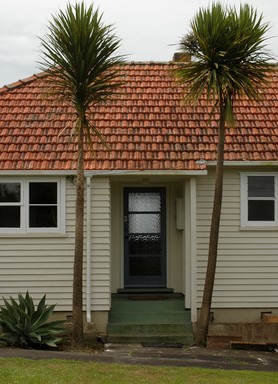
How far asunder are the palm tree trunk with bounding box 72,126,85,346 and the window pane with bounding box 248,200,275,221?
359 cm

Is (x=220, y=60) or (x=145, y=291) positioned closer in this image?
(x=220, y=60)

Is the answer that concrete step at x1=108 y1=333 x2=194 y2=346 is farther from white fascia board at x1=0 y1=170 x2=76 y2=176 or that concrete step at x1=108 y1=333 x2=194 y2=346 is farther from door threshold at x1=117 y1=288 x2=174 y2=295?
white fascia board at x1=0 y1=170 x2=76 y2=176

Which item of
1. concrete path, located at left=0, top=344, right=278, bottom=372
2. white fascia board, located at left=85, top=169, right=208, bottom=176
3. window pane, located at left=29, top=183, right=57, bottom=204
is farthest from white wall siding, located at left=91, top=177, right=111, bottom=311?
concrete path, located at left=0, top=344, right=278, bottom=372

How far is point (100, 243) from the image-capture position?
13.8 meters

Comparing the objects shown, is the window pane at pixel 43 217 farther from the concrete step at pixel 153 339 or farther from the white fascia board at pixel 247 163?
the white fascia board at pixel 247 163

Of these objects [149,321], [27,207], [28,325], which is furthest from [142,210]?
[28,325]

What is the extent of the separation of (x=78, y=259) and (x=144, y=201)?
3.03m

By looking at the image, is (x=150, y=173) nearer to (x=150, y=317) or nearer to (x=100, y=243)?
(x=100, y=243)

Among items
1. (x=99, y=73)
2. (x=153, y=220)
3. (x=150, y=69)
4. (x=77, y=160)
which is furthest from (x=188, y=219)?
(x=150, y=69)

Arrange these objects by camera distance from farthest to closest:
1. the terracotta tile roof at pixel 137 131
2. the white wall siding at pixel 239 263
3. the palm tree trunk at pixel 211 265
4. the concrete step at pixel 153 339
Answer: the white wall siding at pixel 239 263 < the terracotta tile roof at pixel 137 131 < the concrete step at pixel 153 339 < the palm tree trunk at pixel 211 265

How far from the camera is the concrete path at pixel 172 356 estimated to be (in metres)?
11.0

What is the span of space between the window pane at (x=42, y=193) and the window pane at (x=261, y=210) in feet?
12.7

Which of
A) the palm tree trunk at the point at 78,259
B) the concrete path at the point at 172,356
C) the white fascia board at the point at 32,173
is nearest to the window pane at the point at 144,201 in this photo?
the white fascia board at the point at 32,173

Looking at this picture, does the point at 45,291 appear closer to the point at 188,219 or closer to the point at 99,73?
the point at 188,219
